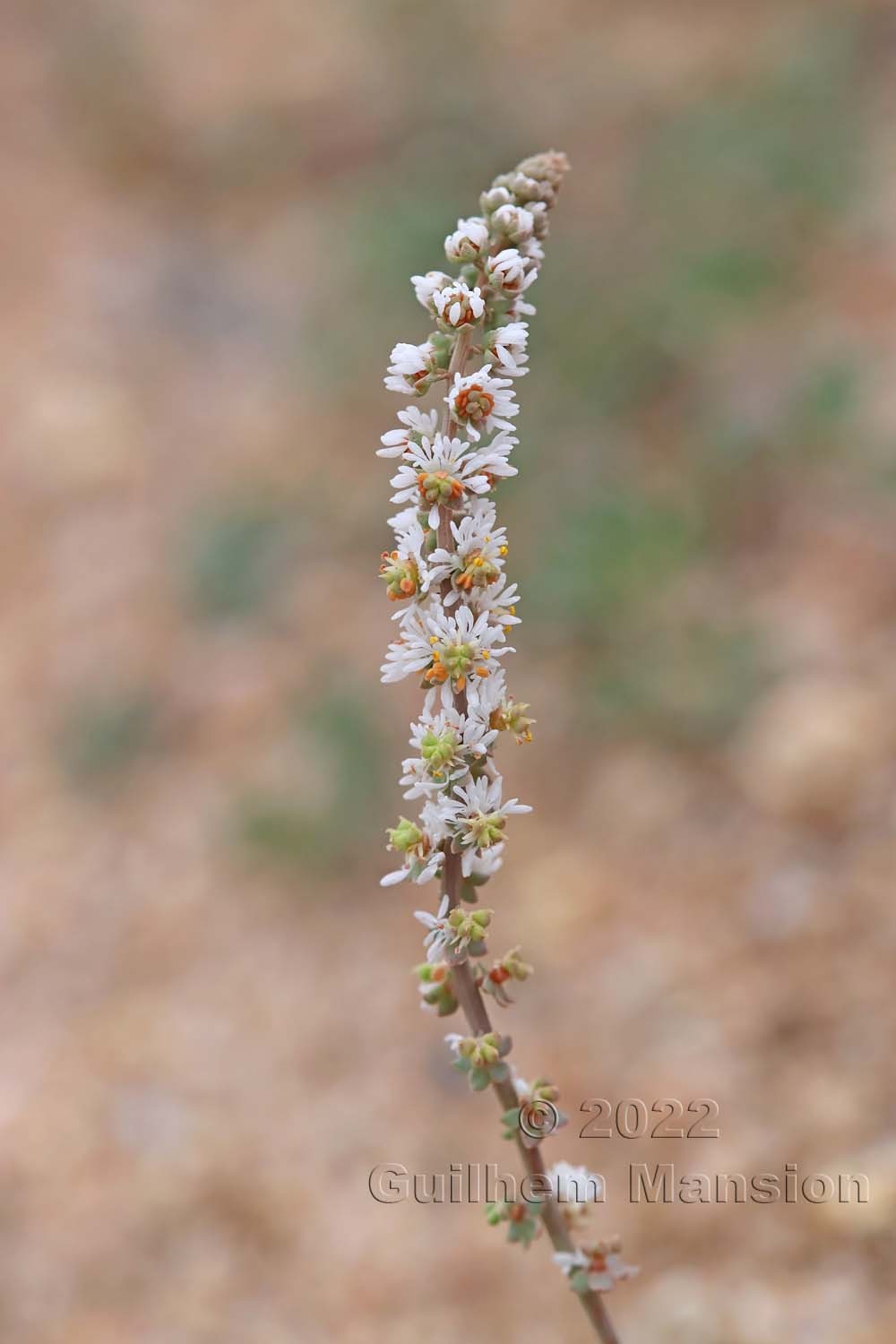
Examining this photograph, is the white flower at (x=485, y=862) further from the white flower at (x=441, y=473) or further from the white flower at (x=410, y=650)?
the white flower at (x=441, y=473)

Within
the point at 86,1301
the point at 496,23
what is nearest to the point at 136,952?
the point at 86,1301

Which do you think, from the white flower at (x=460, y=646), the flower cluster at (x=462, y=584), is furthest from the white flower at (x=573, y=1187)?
the white flower at (x=460, y=646)

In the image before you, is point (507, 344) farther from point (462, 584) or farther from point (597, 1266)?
point (597, 1266)

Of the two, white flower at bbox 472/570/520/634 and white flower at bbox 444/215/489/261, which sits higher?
white flower at bbox 444/215/489/261

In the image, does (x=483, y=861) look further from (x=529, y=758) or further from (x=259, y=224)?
(x=259, y=224)

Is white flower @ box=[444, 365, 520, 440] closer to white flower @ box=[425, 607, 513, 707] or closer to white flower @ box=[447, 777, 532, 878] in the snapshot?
white flower @ box=[425, 607, 513, 707]

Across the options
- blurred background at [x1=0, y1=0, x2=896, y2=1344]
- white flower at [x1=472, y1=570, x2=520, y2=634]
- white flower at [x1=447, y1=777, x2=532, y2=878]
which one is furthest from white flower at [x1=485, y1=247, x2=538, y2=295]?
blurred background at [x1=0, y1=0, x2=896, y2=1344]
